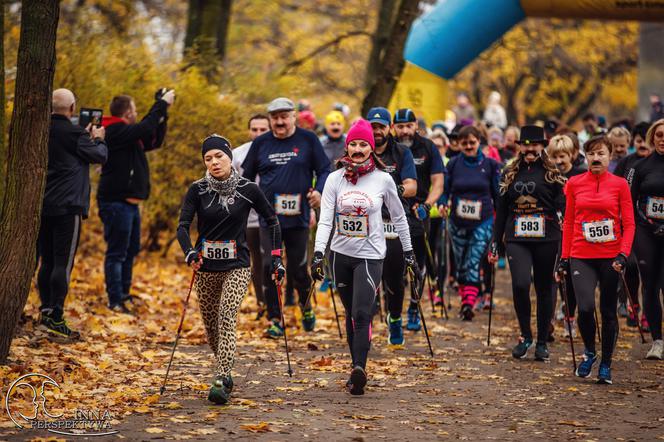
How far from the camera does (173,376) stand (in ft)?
31.0

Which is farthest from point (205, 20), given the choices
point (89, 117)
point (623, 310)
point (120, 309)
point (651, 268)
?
point (651, 268)

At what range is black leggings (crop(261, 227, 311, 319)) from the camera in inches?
465

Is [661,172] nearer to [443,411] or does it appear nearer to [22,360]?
[443,411]

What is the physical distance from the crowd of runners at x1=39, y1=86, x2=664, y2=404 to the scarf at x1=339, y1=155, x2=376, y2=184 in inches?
0.5

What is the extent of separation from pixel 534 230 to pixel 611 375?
1.56 m

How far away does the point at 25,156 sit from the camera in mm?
9062

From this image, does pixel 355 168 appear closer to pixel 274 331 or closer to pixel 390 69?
pixel 274 331

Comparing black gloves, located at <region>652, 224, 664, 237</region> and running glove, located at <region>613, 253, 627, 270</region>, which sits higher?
A: black gloves, located at <region>652, 224, 664, 237</region>

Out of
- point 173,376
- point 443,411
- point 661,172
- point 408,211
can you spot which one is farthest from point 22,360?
point 661,172

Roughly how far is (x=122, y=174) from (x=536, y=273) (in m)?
4.54

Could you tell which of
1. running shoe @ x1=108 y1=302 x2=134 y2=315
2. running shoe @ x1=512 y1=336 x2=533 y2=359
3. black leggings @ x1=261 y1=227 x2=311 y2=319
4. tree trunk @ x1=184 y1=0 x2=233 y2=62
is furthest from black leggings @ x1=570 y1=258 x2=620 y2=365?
tree trunk @ x1=184 y1=0 x2=233 y2=62

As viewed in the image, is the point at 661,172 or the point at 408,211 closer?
the point at 661,172

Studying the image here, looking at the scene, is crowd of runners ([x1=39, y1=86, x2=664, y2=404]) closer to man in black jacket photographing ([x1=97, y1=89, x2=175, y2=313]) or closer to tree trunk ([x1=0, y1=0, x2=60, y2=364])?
man in black jacket photographing ([x1=97, y1=89, x2=175, y2=313])

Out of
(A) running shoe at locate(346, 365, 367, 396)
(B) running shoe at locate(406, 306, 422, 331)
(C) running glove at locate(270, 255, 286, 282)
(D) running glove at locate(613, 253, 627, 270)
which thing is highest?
(D) running glove at locate(613, 253, 627, 270)
